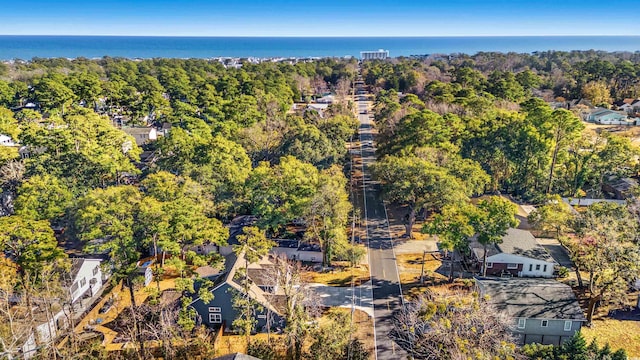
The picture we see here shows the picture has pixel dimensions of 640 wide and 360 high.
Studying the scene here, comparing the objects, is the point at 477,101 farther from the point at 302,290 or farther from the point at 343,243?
the point at 302,290

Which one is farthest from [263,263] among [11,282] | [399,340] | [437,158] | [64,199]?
[437,158]

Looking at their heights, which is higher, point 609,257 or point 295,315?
point 609,257

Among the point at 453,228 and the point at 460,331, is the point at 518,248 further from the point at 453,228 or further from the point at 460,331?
the point at 460,331

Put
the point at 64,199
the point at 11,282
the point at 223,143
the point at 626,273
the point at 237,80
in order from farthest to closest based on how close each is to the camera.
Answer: the point at 237,80, the point at 223,143, the point at 64,199, the point at 626,273, the point at 11,282

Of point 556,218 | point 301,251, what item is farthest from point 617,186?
point 301,251

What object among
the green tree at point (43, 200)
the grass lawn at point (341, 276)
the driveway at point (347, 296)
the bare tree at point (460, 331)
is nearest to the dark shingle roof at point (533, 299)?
the bare tree at point (460, 331)

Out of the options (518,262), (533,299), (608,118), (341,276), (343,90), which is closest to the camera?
(533,299)
